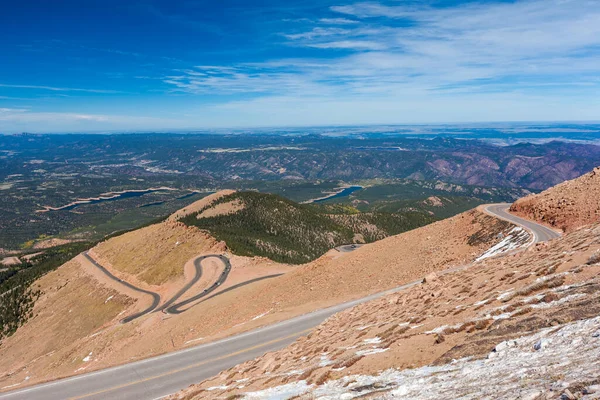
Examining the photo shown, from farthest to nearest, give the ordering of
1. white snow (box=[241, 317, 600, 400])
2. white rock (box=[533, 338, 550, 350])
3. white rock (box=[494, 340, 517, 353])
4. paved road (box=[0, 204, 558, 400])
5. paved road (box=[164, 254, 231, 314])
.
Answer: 1. paved road (box=[164, 254, 231, 314])
2. paved road (box=[0, 204, 558, 400])
3. white rock (box=[494, 340, 517, 353])
4. white rock (box=[533, 338, 550, 350])
5. white snow (box=[241, 317, 600, 400])

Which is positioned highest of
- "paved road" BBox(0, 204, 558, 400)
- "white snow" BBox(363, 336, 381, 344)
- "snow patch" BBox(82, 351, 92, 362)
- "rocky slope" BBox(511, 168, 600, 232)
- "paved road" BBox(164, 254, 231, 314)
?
"rocky slope" BBox(511, 168, 600, 232)

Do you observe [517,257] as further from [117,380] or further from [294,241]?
[294,241]

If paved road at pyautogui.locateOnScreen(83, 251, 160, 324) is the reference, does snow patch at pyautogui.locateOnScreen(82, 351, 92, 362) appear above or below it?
above

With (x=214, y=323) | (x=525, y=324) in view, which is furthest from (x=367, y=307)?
(x=214, y=323)

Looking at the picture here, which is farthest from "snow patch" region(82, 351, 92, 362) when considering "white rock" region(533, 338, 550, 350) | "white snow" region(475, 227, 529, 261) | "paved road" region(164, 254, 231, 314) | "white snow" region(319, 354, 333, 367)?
"white rock" region(533, 338, 550, 350)

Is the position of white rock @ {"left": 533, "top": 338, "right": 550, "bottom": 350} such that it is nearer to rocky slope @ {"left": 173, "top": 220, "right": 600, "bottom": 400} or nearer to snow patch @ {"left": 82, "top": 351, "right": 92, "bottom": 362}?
rocky slope @ {"left": 173, "top": 220, "right": 600, "bottom": 400}

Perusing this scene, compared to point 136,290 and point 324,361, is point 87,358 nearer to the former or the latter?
point 136,290

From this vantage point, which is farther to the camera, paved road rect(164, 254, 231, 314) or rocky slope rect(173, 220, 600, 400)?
paved road rect(164, 254, 231, 314)

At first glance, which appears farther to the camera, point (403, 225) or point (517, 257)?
point (403, 225)
